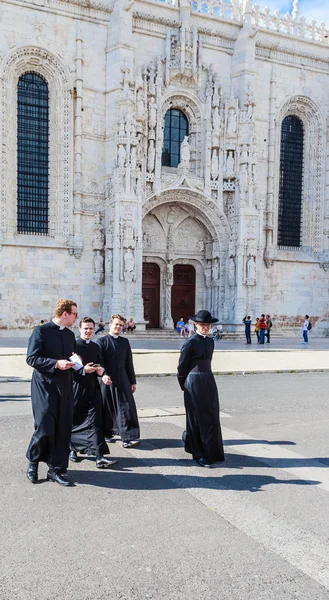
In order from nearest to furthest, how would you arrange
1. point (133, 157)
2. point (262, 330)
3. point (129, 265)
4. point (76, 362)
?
point (76, 362)
point (262, 330)
point (129, 265)
point (133, 157)

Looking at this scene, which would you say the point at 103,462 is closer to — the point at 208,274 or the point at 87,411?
the point at 87,411

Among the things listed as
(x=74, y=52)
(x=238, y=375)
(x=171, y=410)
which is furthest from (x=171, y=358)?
(x=74, y=52)

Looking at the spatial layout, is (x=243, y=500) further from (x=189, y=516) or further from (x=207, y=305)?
(x=207, y=305)

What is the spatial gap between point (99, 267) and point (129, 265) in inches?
63.1

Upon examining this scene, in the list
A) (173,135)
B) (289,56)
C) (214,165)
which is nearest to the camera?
(214,165)

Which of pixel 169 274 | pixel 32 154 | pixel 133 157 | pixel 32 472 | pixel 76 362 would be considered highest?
pixel 32 154

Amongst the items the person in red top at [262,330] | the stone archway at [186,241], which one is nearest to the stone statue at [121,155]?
the stone archway at [186,241]

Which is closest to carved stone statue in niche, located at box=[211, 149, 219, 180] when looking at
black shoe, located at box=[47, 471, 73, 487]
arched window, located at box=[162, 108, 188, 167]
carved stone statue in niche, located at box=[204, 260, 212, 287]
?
arched window, located at box=[162, 108, 188, 167]

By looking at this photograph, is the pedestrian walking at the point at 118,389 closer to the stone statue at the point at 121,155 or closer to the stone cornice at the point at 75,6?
the stone statue at the point at 121,155

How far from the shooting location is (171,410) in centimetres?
956

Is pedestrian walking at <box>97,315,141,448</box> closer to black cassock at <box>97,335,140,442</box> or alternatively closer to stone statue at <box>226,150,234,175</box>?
black cassock at <box>97,335,140,442</box>

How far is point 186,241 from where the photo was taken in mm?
28156

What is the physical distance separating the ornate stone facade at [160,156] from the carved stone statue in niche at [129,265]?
0.06 meters

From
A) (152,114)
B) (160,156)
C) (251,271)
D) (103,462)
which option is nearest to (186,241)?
(251,271)
